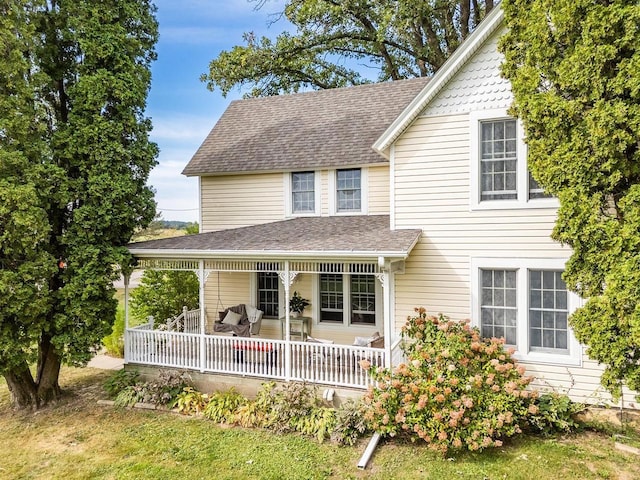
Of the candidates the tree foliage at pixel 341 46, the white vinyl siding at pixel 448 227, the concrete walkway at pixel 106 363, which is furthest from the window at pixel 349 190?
the tree foliage at pixel 341 46

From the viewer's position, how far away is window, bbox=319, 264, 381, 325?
1143 cm

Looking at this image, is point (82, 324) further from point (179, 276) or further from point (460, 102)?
point (460, 102)

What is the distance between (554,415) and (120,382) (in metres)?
9.48

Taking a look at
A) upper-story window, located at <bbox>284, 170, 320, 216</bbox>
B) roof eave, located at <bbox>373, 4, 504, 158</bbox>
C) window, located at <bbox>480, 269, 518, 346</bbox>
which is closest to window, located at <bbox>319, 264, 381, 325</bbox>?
upper-story window, located at <bbox>284, 170, 320, 216</bbox>

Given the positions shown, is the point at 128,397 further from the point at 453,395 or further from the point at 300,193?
the point at 453,395

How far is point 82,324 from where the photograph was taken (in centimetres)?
952

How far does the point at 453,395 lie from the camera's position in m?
7.25

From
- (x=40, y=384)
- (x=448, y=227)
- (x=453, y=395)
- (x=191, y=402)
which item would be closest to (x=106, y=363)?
(x=40, y=384)

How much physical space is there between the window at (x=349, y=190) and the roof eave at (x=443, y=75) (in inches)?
93.0

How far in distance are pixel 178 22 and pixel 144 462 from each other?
15.4m

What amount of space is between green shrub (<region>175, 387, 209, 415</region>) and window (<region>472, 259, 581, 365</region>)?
20.5 ft

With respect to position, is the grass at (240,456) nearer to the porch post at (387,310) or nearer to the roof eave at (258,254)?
the porch post at (387,310)

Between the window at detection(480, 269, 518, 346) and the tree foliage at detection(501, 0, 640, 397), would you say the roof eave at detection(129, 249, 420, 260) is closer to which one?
the window at detection(480, 269, 518, 346)

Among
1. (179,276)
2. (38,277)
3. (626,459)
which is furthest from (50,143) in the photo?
(626,459)
